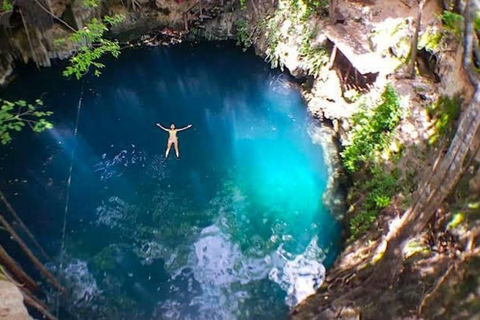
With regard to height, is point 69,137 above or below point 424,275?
below

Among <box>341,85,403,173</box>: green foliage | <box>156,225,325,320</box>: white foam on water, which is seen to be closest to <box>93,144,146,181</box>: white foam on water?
<box>156,225,325,320</box>: white foam on water

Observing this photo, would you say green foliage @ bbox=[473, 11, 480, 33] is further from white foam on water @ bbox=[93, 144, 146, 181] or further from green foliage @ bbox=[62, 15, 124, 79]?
white foam on water @ bbox=[93, 144, 146, 181]

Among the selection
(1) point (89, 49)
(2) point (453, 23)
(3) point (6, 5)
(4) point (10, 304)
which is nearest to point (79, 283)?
(4) point (10, 304)

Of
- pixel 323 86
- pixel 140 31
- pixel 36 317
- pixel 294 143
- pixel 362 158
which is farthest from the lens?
pixel 140 31

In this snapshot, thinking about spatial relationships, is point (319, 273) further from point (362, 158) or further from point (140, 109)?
point (140, 109)

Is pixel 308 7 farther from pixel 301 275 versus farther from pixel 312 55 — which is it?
pixel 301 275

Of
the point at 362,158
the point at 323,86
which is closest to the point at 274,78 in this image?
the point at 323,86
